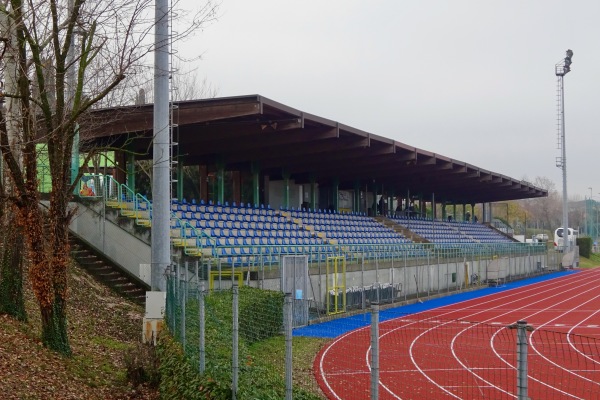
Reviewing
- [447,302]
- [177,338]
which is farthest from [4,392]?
[447,302]

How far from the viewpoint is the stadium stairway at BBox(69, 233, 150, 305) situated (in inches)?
781

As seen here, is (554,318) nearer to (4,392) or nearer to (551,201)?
(4,392)

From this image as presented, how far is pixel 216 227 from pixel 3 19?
1467cm

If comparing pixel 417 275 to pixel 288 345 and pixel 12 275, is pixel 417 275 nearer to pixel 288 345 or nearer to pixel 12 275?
pixel 12 275

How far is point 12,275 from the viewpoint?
12953 millimetres

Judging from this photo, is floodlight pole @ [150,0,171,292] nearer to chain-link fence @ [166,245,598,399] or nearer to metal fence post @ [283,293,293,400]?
chain-link fence @ [166,245,598,399]

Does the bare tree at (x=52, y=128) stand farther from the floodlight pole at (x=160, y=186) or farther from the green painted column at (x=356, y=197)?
the green painted column at (x=356, y=197)

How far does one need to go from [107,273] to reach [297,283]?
5.52 metres

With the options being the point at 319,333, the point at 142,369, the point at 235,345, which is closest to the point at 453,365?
the point at 142,369

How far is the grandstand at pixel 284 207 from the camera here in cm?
2141

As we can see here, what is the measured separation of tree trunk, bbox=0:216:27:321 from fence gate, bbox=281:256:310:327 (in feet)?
29.1

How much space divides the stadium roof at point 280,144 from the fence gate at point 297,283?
4.81 meters

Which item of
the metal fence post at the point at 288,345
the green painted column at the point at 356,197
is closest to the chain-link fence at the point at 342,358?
the metal fence post at the point at 288,345

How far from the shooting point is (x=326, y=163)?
1446 inches
